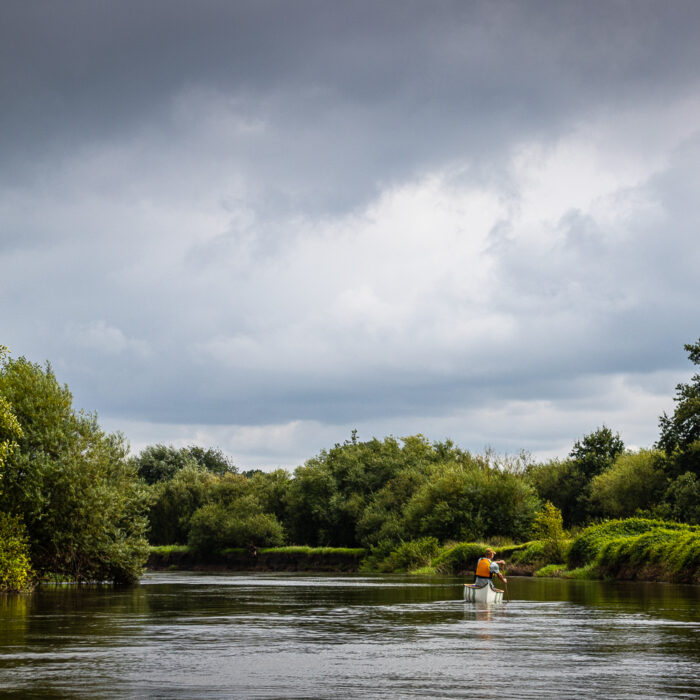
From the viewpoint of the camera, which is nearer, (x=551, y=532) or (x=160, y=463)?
(x=551, y=532)

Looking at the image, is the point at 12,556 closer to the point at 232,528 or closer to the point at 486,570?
the point at 486,570

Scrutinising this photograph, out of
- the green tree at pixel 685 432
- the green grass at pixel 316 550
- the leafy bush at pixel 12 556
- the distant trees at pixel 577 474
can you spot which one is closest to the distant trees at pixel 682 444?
the green tree at pixel 685 432

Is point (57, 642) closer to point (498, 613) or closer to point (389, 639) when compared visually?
point (389, 639)

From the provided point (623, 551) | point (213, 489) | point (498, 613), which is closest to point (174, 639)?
point (498, 613)

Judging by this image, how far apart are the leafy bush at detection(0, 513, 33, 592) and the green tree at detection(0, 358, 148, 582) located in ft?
2.73

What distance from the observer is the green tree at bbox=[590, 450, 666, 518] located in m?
92.2

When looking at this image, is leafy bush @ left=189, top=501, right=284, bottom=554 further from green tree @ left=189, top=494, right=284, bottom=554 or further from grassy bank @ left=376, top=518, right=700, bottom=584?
grassy bank @ left=376, top=518, right=700, bottom=584

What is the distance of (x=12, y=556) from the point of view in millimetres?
43375

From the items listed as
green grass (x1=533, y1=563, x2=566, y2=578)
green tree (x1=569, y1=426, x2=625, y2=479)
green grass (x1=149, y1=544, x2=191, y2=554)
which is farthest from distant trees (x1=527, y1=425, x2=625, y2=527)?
green grass (x1=149, y1=544, x2=191, y2=554)

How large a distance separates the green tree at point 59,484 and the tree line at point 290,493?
7cm

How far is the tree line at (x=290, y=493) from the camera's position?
47.8 m

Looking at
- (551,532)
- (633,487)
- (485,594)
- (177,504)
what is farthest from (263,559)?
(485,594)

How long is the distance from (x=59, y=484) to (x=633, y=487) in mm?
63565

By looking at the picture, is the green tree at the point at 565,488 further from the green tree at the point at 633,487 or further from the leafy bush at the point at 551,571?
the leafy bush at the point at 551,571
